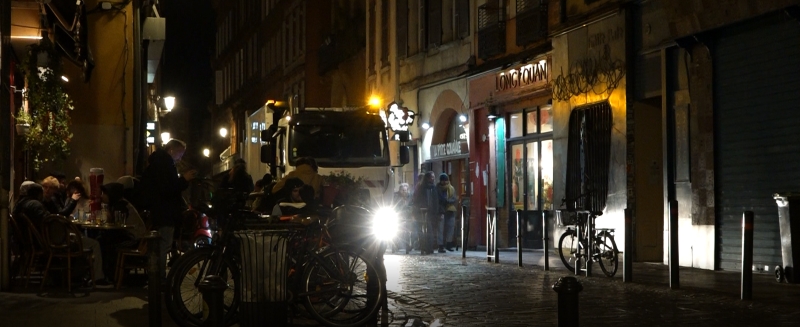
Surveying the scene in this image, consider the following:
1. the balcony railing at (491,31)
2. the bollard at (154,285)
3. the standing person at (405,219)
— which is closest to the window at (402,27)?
the balcony railing at (491,31)

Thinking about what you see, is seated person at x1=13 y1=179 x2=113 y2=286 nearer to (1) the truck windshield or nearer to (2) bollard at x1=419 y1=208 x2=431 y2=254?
(1) the truck windshield

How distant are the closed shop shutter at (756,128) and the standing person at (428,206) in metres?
6.93

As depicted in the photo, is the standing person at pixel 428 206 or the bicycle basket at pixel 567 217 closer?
the bicycle basket at pixel 567 217

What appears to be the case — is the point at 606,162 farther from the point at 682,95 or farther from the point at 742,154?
the point at 742,154

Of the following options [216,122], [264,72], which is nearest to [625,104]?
[264,72]

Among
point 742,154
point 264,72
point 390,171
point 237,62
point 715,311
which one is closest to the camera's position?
point 715,311

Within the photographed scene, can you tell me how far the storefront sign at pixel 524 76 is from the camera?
908 inches

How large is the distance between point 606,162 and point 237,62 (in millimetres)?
47407

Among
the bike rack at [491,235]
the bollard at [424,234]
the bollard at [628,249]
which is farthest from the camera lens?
the bollard at [424,234]

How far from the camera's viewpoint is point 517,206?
24734mm

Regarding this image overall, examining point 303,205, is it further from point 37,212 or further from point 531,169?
point 531,169

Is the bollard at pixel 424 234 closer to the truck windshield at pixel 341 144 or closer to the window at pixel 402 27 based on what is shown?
the truck windshield at pixel 341 144

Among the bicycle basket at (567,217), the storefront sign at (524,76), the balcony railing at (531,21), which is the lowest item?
the bicycle basket at (567,217)

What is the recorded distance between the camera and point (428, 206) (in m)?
22.9
